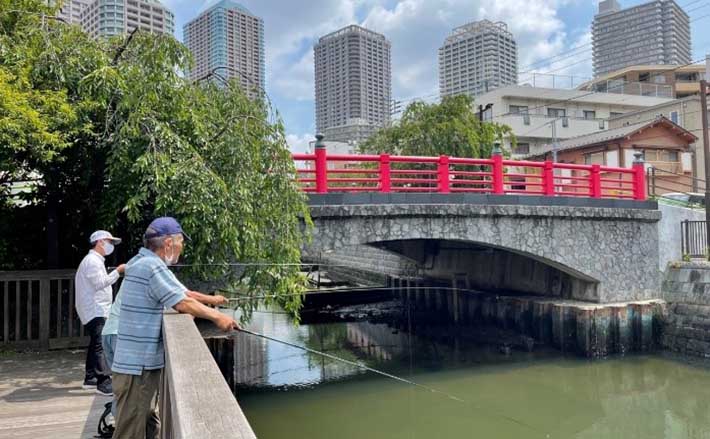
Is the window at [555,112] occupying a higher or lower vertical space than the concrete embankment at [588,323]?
higher

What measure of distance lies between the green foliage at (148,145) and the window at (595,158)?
21.0 meters

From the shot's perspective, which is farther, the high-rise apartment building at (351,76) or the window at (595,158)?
the high-rise apartment building at (351,76)

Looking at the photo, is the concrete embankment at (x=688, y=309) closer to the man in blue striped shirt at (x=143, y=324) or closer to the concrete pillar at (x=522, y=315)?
the concrete pillar at (x=522, y=315)

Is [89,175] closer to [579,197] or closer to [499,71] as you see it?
[579,197]

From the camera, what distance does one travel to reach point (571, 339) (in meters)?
11.8

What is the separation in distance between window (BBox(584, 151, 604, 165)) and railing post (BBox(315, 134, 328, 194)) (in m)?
19.1

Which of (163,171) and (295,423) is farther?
(295,423)

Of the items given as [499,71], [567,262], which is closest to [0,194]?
[567,262]

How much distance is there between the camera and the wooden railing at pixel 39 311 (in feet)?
22.4

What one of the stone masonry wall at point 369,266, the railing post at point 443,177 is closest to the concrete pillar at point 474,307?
the stone masonry wall at point 369,266

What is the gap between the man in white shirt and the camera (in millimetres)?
4391

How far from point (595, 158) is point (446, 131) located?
10615 mm

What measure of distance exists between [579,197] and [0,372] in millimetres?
11010

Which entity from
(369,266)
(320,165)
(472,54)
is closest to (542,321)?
(320,165)
